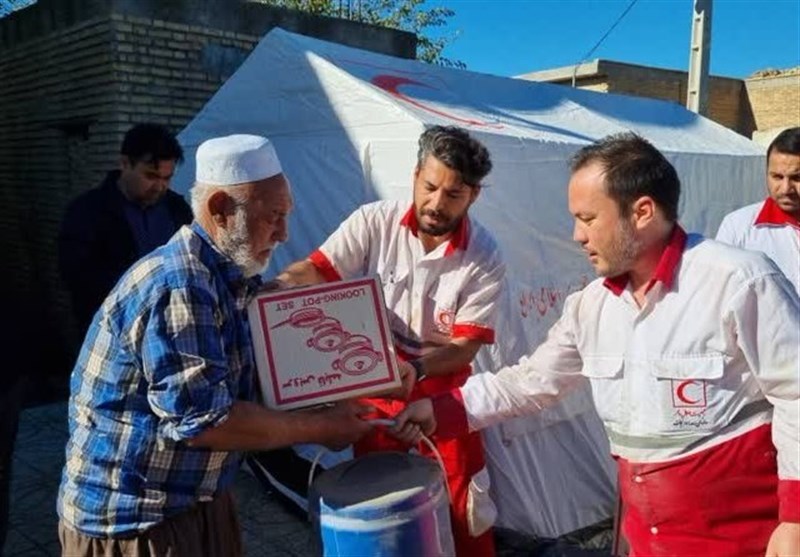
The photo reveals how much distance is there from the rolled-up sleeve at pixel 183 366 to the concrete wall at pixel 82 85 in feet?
16.6

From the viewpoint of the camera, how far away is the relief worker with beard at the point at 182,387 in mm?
1528

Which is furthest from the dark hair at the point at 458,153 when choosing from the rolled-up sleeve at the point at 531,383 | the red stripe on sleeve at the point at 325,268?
the rolled-up sleeve at the point at 531,383

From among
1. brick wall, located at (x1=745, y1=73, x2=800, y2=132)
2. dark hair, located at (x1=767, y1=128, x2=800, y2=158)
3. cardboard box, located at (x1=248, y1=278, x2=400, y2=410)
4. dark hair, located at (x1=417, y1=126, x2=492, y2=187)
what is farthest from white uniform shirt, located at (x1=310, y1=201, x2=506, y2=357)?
brick wall, located at (x1=745, y1=73, x2=800, y2=132)

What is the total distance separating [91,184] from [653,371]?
586 cm

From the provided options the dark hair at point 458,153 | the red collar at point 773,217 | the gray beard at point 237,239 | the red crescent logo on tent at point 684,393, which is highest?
the dark hair at point 458,153

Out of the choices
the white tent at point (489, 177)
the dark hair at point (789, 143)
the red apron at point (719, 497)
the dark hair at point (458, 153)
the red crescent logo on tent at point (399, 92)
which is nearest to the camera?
the red apron at point (719, 497)

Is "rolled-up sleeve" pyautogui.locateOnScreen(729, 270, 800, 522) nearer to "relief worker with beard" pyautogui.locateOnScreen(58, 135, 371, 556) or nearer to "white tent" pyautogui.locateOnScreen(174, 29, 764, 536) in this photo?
"relief worker with beard" pyautogui.locateOnScreen(58, 135, 371, 556)

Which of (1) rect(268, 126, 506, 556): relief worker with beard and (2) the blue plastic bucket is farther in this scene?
(1) rect(268, 126, 506, 556): relief worker with beard

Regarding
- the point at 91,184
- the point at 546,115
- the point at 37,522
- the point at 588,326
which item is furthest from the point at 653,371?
the point at 91,184

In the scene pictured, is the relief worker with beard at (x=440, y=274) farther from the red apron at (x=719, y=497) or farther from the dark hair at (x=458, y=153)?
the red apron at (x=719, y=497)

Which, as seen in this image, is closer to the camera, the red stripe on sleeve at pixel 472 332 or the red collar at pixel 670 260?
the red collar at pixel 670 260

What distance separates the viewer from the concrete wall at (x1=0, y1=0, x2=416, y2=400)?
239 inches

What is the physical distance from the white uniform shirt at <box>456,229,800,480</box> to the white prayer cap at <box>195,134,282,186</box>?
91cm

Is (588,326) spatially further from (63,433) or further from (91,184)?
(91,184)
